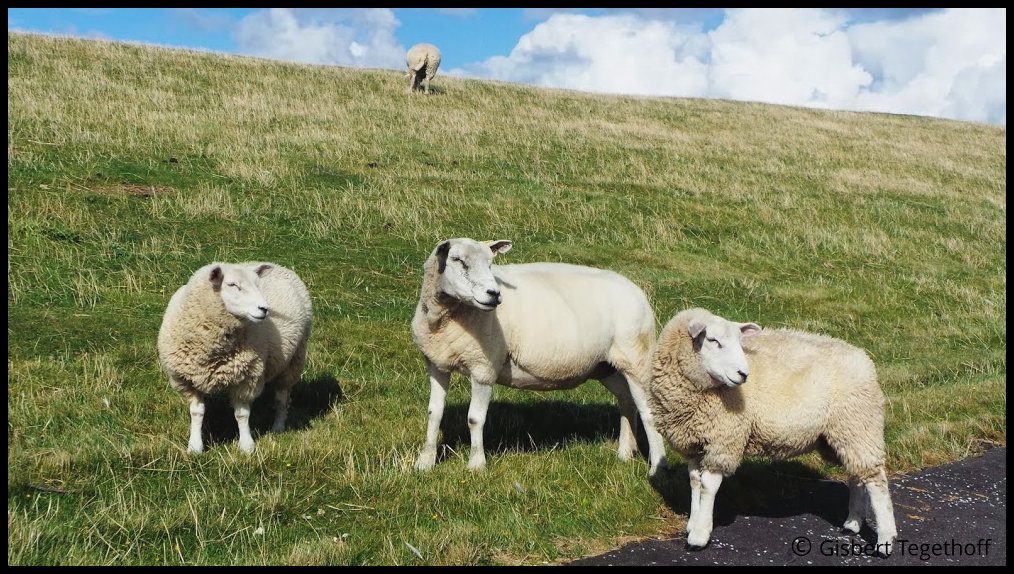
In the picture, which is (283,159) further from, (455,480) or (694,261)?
(455,480)

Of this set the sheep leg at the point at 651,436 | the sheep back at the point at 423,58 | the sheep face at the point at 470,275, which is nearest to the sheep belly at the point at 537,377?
the sheep leg at the point at 651,436

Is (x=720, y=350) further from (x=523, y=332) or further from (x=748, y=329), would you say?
(x=523, y=332)

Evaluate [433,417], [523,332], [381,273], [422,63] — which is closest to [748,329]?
[523,332]

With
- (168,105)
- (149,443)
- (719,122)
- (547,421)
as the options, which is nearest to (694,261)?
(547,421)

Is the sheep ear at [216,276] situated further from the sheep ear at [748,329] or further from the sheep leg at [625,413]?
the sheep ear at [748,329]

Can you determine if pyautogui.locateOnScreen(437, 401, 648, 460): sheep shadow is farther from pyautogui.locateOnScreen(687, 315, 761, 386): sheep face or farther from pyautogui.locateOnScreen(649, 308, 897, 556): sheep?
pyautogui.locateOnScreen(687, 315, 761, 386): sheep face

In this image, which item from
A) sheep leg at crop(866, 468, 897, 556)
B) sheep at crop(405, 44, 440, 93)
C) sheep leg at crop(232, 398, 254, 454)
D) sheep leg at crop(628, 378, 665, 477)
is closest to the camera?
sheep leg at crop(866, 468, 897, 556)

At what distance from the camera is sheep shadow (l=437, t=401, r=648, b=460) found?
810 centimetres

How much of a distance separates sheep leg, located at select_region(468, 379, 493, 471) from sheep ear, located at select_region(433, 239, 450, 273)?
1.04 metres

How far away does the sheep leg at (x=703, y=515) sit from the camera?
6.10m

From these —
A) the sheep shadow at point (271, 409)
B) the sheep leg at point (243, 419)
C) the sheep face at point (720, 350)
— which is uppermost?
the sheep face at point (720, 350)

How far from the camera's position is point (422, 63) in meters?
30.5

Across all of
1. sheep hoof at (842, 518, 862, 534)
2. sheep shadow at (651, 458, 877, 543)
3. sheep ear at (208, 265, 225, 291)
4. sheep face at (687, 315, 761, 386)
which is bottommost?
sheep shadow at (651, 458, 877, 543)

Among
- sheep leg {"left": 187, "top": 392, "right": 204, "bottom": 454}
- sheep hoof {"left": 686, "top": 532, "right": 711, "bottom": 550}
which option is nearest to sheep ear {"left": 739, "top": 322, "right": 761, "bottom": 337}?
sheep hoof {"left": 686, "top": 532, "right": 711, "bottom": 550}
